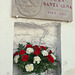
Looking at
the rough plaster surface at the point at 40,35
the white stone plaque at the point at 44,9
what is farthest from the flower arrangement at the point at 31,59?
the white stone plaque at the point at 44,9

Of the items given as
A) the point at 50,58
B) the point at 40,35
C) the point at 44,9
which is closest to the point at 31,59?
the point at 50,58

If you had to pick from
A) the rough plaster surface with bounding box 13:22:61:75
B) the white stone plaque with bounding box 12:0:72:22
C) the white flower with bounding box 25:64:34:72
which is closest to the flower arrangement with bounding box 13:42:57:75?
the white flower with bounding box 25:64:34:72

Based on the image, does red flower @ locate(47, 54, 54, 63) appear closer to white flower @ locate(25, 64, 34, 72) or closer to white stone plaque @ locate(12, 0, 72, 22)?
white flower @ locate(25, 64, 34, 72)

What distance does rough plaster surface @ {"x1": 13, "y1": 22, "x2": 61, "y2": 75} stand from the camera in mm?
2557

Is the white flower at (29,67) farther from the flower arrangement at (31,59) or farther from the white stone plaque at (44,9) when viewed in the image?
the white stone plaque at (44,9)

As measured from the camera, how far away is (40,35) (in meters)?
2.74

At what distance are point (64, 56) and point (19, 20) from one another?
114cm

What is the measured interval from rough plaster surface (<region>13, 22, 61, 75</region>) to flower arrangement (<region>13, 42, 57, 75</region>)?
0.20 meters

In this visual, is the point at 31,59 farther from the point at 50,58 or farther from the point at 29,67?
the point at 50,58

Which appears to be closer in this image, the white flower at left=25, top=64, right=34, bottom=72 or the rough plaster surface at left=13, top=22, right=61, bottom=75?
the white flower at left=25, top=64, right=34, bottom=72

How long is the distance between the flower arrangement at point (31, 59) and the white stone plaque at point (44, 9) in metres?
0.58

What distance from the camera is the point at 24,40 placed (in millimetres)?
2594

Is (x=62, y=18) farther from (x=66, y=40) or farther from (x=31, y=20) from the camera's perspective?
(x=31, y=20)

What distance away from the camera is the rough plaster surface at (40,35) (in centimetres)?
256
